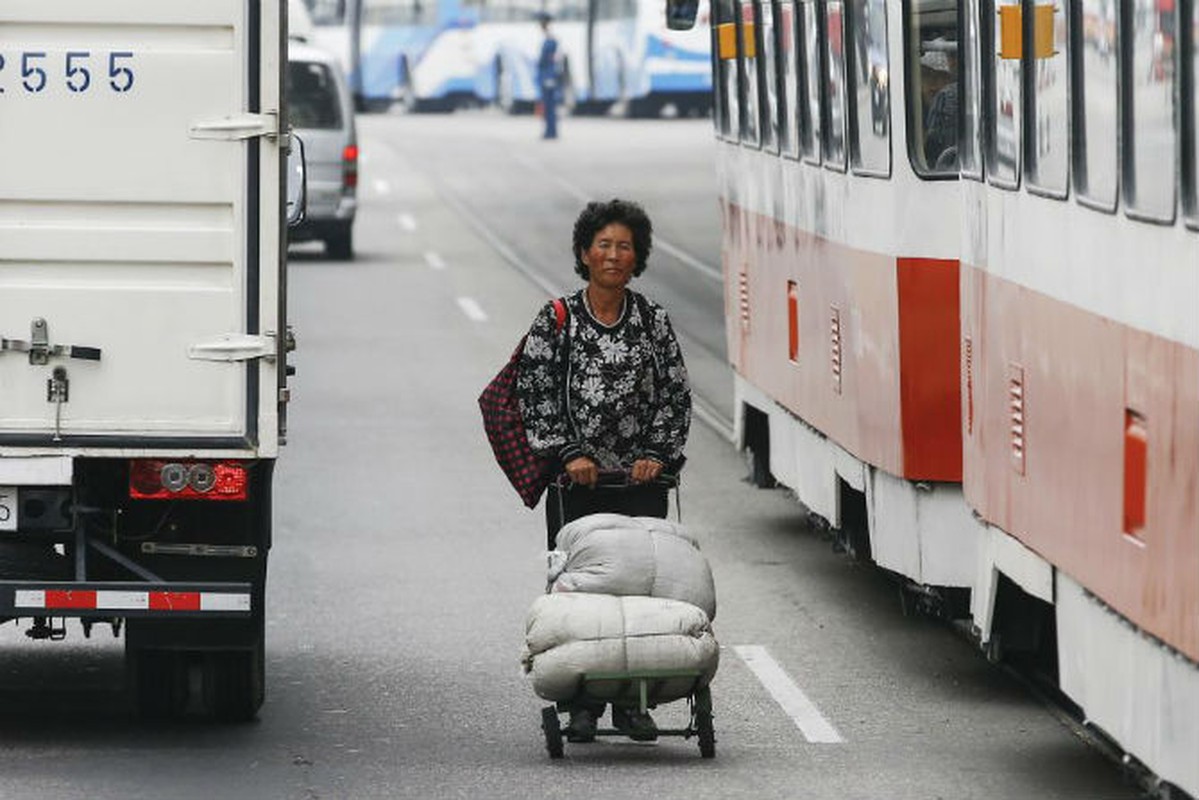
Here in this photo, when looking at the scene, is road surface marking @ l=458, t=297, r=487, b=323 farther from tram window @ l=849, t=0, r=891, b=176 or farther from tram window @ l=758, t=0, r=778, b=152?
tram window @ l=849, t=0, r=891, b=176

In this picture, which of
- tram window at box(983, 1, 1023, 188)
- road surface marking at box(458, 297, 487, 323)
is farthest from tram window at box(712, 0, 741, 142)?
road surface marking at box(458, 297, 487, 323)

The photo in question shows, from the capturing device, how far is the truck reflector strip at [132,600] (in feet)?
30.9

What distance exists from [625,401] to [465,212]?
31.4 m

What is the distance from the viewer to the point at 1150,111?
759 cm

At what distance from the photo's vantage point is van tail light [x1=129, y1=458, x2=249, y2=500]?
951cm

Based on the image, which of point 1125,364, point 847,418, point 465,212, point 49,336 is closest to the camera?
point 1125,364

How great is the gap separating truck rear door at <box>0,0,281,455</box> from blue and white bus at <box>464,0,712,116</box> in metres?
52.5

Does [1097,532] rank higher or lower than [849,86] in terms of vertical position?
lower

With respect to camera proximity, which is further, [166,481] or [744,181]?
[744,181]

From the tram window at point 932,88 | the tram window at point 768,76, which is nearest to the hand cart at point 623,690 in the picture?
the tram window at point 932,88

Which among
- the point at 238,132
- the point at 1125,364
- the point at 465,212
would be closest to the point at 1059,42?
the point at 1125,364

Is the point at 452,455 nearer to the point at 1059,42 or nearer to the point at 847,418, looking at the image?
the point at 847,418

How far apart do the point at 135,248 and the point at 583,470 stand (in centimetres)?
142

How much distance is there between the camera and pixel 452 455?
1808 cm
